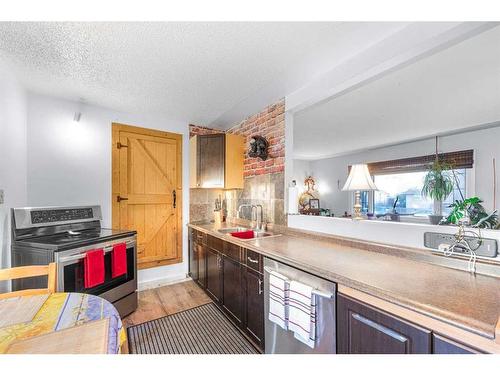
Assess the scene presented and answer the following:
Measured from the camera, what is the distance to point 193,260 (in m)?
3.16

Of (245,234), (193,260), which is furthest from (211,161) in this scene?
(193,260)

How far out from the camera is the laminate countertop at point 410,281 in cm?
79

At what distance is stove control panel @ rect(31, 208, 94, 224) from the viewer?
2.15 meters

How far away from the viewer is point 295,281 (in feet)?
4.62

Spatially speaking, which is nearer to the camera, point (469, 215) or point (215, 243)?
point (469, 215)

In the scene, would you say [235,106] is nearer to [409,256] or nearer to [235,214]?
[235,214]

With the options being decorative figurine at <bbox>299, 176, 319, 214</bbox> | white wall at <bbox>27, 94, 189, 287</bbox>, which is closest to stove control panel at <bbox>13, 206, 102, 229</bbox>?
white wall at <bbox>27, 94, 189, 287</bbox>

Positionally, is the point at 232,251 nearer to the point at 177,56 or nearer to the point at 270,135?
the point at 270,135

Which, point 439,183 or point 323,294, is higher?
point 439,183

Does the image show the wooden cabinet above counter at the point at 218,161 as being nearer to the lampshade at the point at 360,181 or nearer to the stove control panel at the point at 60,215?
the stove control panel at the point at 60,215

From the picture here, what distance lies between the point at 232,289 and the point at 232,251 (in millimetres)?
356

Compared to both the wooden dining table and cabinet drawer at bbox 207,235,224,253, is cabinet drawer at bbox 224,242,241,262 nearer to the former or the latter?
cabinet drawer at bbox 207,235,224,253

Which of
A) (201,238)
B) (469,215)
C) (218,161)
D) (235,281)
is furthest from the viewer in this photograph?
(218,161)
